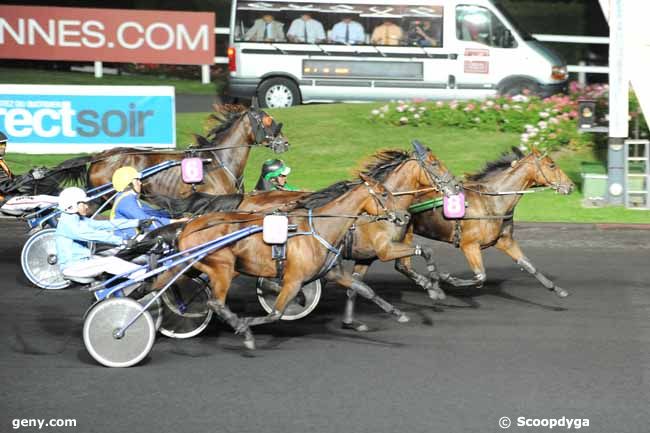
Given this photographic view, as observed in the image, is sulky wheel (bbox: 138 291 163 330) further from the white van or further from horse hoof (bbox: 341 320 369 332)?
the white van

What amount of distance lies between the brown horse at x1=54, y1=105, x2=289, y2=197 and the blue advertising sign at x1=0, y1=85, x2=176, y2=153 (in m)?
4.56

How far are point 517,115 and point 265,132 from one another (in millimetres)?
8610

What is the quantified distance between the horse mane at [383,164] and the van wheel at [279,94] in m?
11.4

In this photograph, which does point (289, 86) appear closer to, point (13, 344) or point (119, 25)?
point (119, 25)

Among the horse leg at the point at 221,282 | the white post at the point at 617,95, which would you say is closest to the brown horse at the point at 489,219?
the horse leg at the point at 221,282

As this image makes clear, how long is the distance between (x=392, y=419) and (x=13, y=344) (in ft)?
12.3

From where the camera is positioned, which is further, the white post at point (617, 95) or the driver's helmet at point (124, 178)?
the white post at point (617, 95)

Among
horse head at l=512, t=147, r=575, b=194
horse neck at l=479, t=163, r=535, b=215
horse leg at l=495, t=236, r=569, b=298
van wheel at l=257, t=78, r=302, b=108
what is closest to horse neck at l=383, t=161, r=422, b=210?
horse neck at l=479, t=163, r=535, b=215

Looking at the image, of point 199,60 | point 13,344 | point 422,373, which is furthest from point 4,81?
point 422,373

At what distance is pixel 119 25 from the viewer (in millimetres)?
21734

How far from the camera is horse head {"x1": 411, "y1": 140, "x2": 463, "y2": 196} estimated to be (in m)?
10.5

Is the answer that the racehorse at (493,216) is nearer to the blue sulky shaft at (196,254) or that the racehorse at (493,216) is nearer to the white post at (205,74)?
the blue sulky shaft at (196,254)

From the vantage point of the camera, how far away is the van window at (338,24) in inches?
856

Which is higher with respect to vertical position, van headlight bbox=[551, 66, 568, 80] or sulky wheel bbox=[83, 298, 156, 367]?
van headlight bbox=[551, 66, 568, 80]
